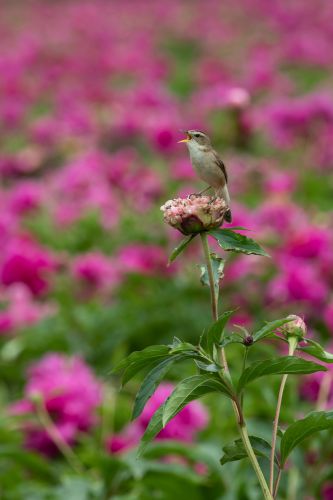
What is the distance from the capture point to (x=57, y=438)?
177 centimetres

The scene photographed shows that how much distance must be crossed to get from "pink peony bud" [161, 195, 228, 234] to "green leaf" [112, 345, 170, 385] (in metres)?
0.12

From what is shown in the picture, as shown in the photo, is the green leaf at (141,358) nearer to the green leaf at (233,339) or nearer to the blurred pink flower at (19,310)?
the green leaf at (233,339)

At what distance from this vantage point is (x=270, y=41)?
8000mm

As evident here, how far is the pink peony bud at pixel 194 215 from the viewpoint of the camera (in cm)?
86

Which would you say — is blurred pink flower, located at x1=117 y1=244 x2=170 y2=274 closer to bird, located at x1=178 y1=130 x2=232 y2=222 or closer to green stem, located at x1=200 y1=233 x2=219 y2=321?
bird, located at x1=178 y1=130 x2=232 y2=222

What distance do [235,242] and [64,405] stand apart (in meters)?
1.07

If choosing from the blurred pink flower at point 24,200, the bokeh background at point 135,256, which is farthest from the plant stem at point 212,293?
the blurred pink flower at point 24,200

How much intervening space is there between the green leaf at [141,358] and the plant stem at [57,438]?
2.98 ft

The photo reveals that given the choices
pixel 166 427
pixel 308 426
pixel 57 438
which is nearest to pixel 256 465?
pixel 308 426

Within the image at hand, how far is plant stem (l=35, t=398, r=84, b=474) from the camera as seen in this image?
1720mm

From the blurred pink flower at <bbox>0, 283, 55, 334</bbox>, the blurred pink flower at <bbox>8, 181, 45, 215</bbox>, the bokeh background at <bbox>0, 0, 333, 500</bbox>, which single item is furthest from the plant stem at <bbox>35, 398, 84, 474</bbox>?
the blurred pink flower at <bbox>8, 181, 45, 215</bbox>

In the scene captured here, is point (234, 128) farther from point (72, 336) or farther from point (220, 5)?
point (220, 5)

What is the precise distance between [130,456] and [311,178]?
2684mm

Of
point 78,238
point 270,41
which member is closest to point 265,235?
point 78,238
